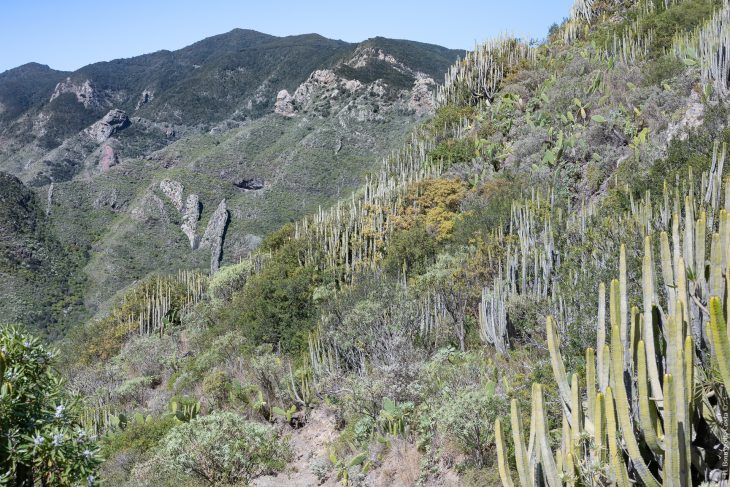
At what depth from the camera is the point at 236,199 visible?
6128cm

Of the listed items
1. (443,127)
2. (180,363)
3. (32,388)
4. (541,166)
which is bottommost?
(180,363)

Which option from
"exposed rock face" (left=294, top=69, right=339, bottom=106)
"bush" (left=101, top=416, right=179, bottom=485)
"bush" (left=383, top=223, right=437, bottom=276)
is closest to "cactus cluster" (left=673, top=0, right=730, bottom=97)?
"bush" (left=383, top=223, right=437, bottom=276)

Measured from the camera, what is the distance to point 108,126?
11388cm

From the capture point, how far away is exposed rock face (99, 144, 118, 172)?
99.7 metres

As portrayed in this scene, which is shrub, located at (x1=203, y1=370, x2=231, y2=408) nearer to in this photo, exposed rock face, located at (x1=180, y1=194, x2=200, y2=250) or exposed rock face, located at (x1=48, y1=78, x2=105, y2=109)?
exposed rock face, located at (x1=180, y1=194, x2=200, y2=250)

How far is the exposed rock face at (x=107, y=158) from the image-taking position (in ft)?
327

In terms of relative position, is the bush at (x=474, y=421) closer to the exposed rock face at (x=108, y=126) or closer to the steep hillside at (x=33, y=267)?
the steep hillside at (x=33, y=267)

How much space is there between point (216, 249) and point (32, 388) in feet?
166

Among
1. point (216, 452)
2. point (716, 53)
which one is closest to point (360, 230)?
point (716, 53)

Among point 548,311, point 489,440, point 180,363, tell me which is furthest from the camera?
point 180,363

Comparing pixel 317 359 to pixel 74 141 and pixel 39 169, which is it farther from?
pixel 74 141

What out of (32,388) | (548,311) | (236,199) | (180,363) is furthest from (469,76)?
(236,199)

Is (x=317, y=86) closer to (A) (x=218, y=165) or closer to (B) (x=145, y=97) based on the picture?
(A) (x=218, y=165)

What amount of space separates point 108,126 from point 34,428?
12367cm
